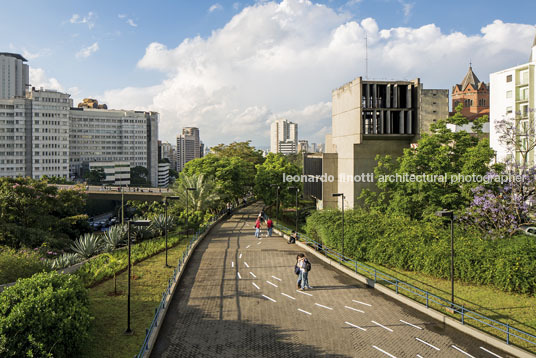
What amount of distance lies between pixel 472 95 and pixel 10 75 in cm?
21142

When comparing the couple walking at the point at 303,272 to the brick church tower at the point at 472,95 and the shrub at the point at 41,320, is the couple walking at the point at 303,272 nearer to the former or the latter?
the shrub at the point at 41,320

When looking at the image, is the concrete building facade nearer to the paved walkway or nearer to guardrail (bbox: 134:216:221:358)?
guardrail (bbox: 134:216:221:358)

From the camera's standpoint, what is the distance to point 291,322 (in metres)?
14.2

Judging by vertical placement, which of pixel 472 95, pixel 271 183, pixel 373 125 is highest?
pixel 472 95

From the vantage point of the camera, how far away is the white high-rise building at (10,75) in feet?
621

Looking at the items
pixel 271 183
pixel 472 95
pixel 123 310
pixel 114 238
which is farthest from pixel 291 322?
pixel 472 95

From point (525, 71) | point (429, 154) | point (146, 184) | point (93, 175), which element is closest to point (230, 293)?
point (429, 154)

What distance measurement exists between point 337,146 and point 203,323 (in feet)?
113

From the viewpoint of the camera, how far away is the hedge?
17516 mm

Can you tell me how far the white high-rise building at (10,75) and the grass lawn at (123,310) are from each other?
686 ft

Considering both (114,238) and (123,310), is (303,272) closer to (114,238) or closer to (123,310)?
(123,310)

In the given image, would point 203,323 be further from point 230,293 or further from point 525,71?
point 525,71

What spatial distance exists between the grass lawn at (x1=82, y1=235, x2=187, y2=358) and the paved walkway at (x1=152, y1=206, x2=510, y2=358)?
2.92 ft

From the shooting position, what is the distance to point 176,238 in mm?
31969
